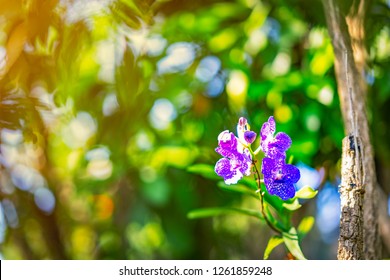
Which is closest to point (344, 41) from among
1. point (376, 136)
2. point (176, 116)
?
point (376, 136)

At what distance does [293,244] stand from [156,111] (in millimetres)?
630

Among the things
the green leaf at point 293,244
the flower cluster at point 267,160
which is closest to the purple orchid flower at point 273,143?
the flower cluster at point 267,160

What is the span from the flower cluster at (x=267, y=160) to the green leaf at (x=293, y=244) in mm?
96

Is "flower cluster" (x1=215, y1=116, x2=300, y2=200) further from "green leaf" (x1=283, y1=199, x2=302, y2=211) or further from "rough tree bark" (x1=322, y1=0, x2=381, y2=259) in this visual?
"rough tree bark" (x1=322, y1=0, x2=381, y2=259)

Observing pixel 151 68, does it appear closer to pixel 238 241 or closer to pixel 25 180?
pixel 25 180

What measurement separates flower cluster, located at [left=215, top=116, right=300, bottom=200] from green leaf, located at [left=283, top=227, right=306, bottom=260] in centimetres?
10

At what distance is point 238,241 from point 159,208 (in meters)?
0.32

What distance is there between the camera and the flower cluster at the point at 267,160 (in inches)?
26.8

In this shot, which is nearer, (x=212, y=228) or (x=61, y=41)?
(x=61, y=41)

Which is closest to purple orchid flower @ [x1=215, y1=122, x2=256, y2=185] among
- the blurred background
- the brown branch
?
the brown branch

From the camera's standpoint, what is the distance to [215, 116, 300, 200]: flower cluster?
680 millimetres

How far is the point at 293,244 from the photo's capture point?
2.45 ft

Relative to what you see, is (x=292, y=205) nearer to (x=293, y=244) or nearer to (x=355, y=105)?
(x=293, y=244)
